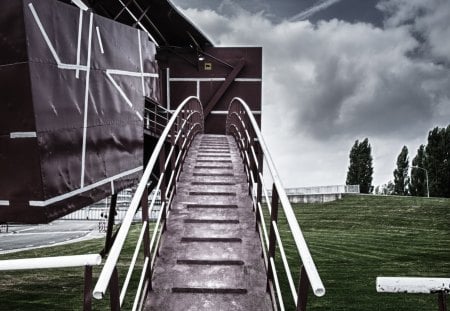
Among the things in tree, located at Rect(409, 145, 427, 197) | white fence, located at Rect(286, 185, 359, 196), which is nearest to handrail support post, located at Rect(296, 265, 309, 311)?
white fence, located at Rect(286, 185, 359, 196)

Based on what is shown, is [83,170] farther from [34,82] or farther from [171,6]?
[171,6]

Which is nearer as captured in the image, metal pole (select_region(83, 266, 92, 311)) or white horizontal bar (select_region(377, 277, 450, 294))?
white horizontal bar (select_region(377, 277, 450, 294))

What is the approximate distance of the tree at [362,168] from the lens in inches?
2264

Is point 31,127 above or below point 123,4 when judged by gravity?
below

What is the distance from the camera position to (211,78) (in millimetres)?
21594

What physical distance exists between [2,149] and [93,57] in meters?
Result: 3.10

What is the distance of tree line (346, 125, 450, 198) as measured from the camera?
4881 centimetres

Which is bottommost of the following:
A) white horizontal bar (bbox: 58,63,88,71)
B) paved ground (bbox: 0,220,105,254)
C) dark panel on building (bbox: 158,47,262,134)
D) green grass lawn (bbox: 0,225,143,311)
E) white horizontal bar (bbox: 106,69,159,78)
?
paved ground (bbox: 0,220,105,254)

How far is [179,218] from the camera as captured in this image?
20.3 ft

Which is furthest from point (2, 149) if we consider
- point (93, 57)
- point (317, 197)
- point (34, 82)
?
point (317, 197)

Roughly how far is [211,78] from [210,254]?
56.1 feet

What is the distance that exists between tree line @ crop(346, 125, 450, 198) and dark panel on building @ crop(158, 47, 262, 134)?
30581 millimetres

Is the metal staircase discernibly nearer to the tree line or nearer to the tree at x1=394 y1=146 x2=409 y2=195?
the tree line

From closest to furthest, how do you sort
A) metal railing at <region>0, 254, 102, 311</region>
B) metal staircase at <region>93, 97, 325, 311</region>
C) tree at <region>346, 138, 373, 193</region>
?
1. metal railing at <region>0, 254, 102, 311</region>
2. metal staircase at <region>93, 97, 325, 311</region>
3. tree at <region>346, 138, 373, 193</region>
